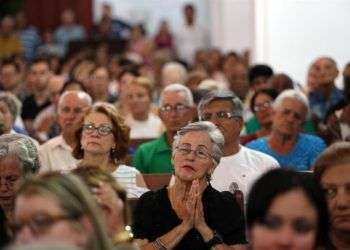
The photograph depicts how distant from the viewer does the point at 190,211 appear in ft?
19.5

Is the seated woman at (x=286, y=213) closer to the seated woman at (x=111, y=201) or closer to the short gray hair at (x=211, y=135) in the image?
the seated woman at (x=111, y=201)

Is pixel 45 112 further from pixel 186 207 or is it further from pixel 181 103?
pixel 186 207

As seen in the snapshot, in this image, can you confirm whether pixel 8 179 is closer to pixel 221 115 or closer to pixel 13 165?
pixel 13 165

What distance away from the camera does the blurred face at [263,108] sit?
9672mm

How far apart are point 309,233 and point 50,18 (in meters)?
19.4

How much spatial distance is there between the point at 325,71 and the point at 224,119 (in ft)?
12.8

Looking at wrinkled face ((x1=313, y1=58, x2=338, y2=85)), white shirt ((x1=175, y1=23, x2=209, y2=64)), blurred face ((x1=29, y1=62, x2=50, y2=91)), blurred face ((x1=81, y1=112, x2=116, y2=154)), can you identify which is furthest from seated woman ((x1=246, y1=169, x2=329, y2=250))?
white shirt ((x1=175, y1=23, x2=209, y2=64))

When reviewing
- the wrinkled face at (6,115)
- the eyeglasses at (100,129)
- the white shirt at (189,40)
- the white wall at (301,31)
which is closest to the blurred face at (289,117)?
the eyeglasses at (100,129)

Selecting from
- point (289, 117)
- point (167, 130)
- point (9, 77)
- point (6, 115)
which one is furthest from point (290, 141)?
point (9, 77)

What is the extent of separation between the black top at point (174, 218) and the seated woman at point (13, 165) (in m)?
0.63

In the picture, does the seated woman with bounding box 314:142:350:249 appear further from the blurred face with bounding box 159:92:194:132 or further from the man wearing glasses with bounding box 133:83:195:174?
the blurred face with bounding box 159:92:194:132

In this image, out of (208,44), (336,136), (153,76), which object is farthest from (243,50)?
(336,136)

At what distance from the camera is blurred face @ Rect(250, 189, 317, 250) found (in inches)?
156

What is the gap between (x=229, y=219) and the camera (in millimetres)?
6047
